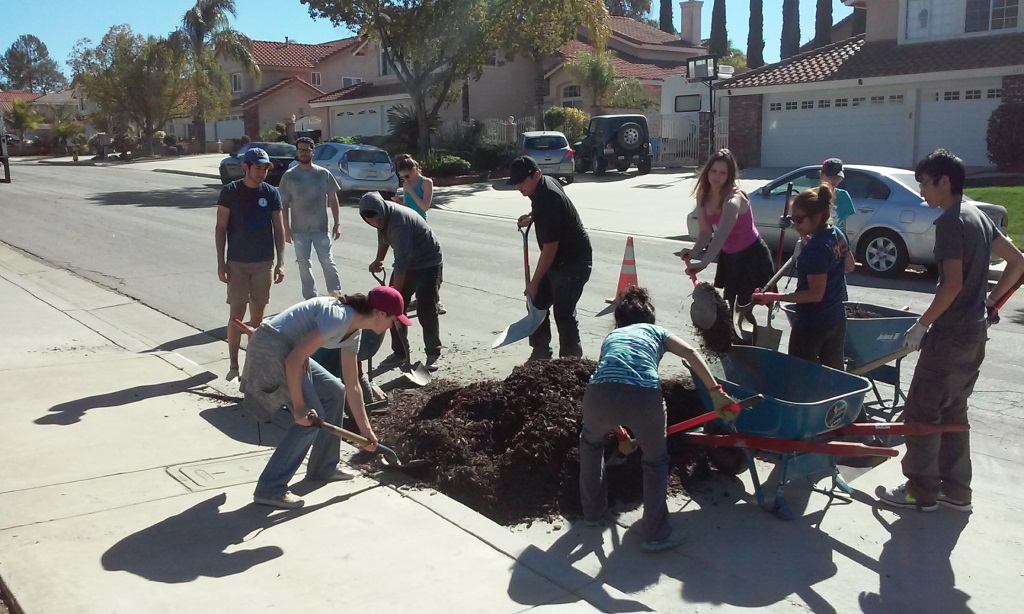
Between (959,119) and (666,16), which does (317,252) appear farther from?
(666,16)

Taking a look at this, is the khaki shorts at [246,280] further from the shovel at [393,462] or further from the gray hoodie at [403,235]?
the shovel at [393,462]

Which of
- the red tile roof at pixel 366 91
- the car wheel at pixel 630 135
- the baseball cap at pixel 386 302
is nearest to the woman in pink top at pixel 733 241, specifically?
the baseball cap at pixel 386 302

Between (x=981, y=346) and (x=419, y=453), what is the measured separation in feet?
10.5

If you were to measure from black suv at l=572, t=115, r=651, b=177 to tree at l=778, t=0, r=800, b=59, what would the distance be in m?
26.5

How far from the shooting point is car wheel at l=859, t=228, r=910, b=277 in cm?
1282

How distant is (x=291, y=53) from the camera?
6588 cm

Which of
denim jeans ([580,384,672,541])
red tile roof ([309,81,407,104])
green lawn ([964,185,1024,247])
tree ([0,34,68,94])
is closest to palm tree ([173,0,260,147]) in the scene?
red tile roof ([309,81,407,104])

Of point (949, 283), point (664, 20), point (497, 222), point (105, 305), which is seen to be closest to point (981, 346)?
point (949, 283)

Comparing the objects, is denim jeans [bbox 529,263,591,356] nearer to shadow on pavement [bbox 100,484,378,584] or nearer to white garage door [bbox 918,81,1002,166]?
shadow on pavement [bbox 100,484,378,584]

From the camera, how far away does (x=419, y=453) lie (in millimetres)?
5734

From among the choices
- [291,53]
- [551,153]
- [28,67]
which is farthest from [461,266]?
[28,67]

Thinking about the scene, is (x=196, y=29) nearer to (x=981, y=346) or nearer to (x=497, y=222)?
(x=497, y=222)

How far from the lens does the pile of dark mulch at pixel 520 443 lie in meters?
5.33

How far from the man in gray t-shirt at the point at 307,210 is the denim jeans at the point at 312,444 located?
420 cm
